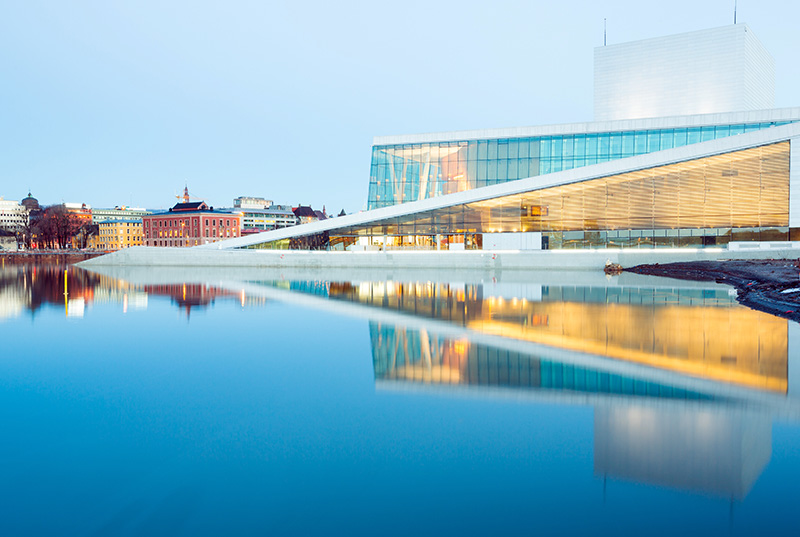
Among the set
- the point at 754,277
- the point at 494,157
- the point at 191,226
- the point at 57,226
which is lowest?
the point at 754,277

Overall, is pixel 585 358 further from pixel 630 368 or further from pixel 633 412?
pixel 633 412

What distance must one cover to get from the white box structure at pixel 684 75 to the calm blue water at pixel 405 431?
145 feet

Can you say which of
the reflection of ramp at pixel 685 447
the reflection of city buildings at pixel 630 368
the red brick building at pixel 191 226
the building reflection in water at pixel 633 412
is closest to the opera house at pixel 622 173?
the reflection of city buildings at pixel 630 368

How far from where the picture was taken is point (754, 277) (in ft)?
79.1

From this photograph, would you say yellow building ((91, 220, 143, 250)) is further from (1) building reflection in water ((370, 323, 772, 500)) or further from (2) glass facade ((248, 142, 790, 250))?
(1) building reflection in water ((370, 323, 772, 500))

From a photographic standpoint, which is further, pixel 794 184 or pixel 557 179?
pixel 557 179

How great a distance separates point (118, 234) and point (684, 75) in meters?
169

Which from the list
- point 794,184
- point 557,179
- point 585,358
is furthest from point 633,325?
point 794,184

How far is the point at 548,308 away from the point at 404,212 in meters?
→ 28.0

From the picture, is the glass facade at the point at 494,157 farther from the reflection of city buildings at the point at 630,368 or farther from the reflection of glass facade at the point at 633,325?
the reflection of city buildings at the point at 630,368

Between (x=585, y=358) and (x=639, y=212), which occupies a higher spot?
(x=639, y=212)

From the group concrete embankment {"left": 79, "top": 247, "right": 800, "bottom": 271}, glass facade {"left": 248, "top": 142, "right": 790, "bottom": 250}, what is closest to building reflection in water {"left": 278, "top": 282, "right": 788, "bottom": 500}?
concrete embankment {"left": 79, "top": 247, "right": 800, "bottom": 271}

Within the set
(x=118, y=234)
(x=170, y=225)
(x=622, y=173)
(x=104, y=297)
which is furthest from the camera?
(x=118, y=234)

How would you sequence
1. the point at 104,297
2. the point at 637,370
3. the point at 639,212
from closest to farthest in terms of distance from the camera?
1. the point at 637,370
2. the point at 104,297
3. the point at 639,212
